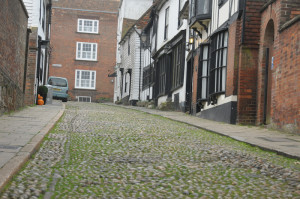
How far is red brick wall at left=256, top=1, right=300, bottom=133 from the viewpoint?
11258 mm

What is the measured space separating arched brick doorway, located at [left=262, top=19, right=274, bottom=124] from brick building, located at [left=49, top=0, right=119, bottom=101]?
114 feet

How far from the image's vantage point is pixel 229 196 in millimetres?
4727

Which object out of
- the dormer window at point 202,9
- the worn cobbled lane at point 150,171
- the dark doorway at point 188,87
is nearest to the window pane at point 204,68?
the dormer window at point 202,9

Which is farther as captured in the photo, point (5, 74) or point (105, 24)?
point (105, 24)

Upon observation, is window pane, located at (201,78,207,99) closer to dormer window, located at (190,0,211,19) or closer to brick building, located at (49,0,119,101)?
dormer window, located at (190,0,211,19)

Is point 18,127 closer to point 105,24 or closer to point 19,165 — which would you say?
point 19,165

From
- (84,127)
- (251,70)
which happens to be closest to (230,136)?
(84,127)

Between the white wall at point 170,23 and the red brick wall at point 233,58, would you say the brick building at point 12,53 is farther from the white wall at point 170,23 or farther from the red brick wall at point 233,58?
the white wall at point 170,23

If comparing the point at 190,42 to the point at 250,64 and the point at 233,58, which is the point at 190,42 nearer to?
the point at 233,58

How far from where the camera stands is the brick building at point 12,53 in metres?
12.4

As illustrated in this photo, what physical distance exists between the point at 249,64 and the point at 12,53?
7.27 metres

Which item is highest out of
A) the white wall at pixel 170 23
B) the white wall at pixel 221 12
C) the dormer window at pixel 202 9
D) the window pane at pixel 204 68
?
the white wall at pixel 170 23

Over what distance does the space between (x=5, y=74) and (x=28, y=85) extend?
23.9 ft

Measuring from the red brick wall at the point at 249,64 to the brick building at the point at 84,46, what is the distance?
112 feet
